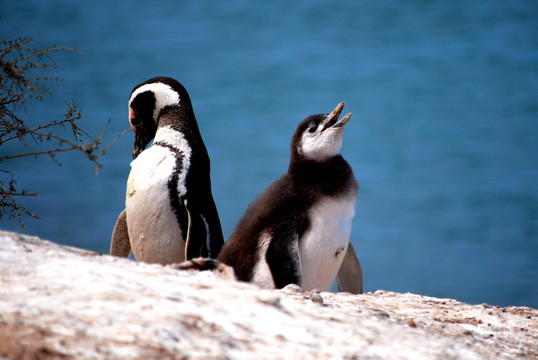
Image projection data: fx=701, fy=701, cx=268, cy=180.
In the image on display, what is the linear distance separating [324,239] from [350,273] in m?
0.84

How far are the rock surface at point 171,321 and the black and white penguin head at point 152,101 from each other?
83.1 inches

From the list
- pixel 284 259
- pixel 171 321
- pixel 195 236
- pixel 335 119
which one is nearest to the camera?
pixel 171 321

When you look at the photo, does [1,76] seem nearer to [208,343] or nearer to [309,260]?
[309,260]

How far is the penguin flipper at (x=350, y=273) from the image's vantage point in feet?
15.1

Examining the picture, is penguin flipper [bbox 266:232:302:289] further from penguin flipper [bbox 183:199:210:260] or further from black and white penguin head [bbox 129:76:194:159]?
black and white penguin head [bbox 129:76:194:159]

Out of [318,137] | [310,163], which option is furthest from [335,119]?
[310,163]

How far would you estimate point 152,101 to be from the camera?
4.80 m

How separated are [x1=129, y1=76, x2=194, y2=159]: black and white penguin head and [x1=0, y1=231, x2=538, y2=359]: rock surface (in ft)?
6.92

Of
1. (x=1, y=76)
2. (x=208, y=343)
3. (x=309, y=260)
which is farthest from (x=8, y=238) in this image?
(x=309, y=260)

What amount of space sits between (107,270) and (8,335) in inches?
24.1

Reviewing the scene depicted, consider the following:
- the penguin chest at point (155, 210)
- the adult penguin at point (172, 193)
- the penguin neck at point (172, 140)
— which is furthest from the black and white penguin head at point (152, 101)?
the penguin chest at point (155, 210)

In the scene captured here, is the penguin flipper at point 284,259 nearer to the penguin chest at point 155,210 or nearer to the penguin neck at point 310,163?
the penguin neck at point 310,163

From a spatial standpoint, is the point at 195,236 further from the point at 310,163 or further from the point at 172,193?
the point at 310,163

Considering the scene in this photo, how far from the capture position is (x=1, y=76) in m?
3.74
